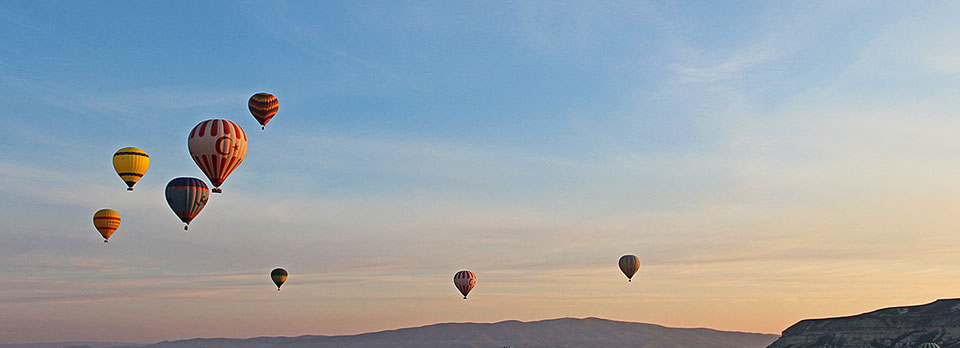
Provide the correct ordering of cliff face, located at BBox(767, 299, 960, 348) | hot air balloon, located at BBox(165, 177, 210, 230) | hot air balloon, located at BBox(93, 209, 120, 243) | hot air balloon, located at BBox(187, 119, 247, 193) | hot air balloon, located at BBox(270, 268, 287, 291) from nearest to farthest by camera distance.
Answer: hot air balloon, located at BBox(187, 119, 247, 193) < hot air balloon, located at BBox(165, 177, 210, 230) < hot air balloon, located at BBox(93, 209, 120, 243) < hot air balloon, located at BBox(270, 268, 287, 291) < cliff face, located at BBox(767, 299, 960, 348)

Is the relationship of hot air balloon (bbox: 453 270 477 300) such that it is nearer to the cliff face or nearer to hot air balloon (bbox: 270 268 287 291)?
hot air balloon (bbox: 270 268 287 291)

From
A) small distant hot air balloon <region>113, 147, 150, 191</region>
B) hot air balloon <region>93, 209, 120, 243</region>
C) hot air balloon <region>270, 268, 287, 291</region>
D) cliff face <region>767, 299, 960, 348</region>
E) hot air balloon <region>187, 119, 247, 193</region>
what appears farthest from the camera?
cliff face <region>767, 299, 960, 348</region>

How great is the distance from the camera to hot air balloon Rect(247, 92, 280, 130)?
326ft

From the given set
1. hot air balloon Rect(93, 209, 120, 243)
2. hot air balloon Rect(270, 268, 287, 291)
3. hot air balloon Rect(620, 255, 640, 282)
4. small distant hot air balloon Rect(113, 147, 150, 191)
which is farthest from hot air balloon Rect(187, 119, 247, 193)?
hot air balloon Rect(620, 255, 640, 282)

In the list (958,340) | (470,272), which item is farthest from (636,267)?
(958,340)

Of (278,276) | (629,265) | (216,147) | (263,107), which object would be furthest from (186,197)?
(629,265)

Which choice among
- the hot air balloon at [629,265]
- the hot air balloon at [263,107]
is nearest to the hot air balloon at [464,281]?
the hot air balloon at [629,265]

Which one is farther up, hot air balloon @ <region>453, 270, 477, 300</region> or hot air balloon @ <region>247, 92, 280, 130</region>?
hot air balloon @ <region>247, 92, 280, 130</region>

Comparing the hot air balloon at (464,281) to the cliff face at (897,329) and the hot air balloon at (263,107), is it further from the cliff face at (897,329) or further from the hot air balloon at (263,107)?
the cliff face at (897,329)

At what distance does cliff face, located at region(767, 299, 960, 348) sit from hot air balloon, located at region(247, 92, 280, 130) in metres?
135

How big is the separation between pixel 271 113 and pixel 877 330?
5806 inches

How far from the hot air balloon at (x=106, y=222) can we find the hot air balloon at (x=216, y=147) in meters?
31.0

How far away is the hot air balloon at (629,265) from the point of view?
142800mm

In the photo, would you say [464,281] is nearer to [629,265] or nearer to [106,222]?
[629,265]
